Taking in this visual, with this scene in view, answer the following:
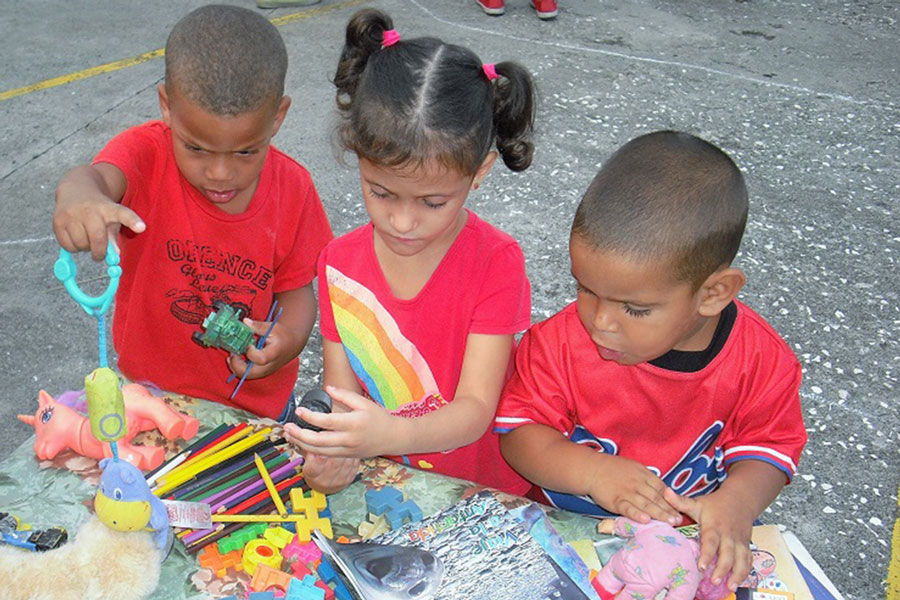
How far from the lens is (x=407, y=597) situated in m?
1.04

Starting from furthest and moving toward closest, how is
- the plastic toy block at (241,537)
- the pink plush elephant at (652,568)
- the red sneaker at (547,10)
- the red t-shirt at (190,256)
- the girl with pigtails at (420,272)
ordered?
the red sneaker at (547,10), the red t-shirt at (190,256), the girl with pigtails at (420,272), the plastic toy block at (241,537), the pink plush elephant at (652,568)

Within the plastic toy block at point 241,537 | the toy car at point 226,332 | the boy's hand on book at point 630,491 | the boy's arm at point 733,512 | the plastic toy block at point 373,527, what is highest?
the boy's arm at point 733,512

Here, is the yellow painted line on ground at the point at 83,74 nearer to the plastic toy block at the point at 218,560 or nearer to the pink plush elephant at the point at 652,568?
the plastic toy block at the point at 218,560

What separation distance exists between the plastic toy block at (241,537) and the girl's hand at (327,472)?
9 cm

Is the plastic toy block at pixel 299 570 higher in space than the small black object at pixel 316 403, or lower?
lower

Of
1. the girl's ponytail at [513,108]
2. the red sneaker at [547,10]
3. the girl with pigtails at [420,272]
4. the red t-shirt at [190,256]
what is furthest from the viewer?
the red sneaker at [547,10]

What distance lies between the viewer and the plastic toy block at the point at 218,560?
113cm

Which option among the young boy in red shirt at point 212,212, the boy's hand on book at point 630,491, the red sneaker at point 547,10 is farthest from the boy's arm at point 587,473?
the red sneaker at point 547,10

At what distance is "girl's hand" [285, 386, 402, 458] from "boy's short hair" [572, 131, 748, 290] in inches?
15.1

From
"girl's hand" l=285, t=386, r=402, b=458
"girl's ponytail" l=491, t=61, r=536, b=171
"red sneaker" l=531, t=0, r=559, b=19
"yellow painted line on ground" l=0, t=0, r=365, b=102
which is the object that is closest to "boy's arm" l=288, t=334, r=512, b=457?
"girl's hand" l=285, t=386, r=402, b=458

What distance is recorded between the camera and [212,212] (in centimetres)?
168

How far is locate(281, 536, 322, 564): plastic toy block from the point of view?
1146 mm

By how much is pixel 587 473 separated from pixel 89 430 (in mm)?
743

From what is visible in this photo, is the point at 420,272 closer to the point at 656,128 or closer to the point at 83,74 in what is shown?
the point at 656,128
